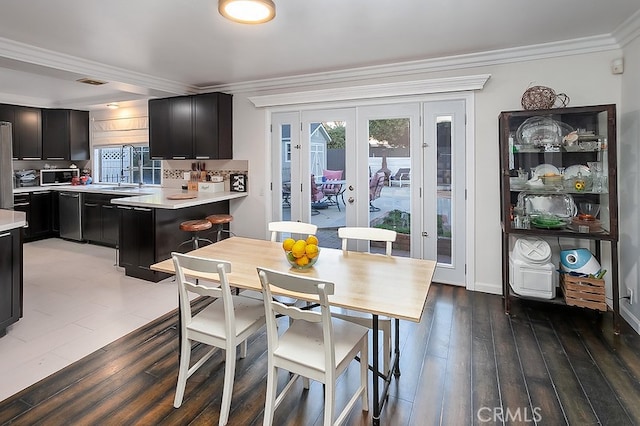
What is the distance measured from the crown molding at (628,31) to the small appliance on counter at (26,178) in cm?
832

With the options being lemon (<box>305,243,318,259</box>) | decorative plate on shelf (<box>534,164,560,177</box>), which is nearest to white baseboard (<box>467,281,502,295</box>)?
decorative plate on shelf (<box>534,164,560,177</box>)

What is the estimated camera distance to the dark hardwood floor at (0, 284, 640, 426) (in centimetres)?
199

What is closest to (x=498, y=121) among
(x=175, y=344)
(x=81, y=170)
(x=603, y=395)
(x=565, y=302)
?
(x=565, y=302)

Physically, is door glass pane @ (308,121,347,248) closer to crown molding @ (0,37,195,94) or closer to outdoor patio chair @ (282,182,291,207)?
outdoor patio chair @ (282,182,291,207)

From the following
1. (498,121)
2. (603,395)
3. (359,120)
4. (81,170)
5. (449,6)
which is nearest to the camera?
(603,395)

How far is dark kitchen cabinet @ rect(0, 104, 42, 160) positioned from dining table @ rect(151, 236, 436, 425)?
18.7ft

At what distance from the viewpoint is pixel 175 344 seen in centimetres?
276

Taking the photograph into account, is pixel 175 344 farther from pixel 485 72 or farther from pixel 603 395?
pixel 485 72

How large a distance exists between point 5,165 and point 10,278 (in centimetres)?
153

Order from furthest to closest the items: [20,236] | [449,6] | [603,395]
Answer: [20,236], [449,6], [603,395]

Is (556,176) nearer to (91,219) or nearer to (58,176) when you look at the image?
(91,219)

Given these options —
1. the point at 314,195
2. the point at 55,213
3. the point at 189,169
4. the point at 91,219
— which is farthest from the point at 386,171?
the point at 55,213

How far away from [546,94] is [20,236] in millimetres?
4620

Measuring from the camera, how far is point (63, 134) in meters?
6.75
